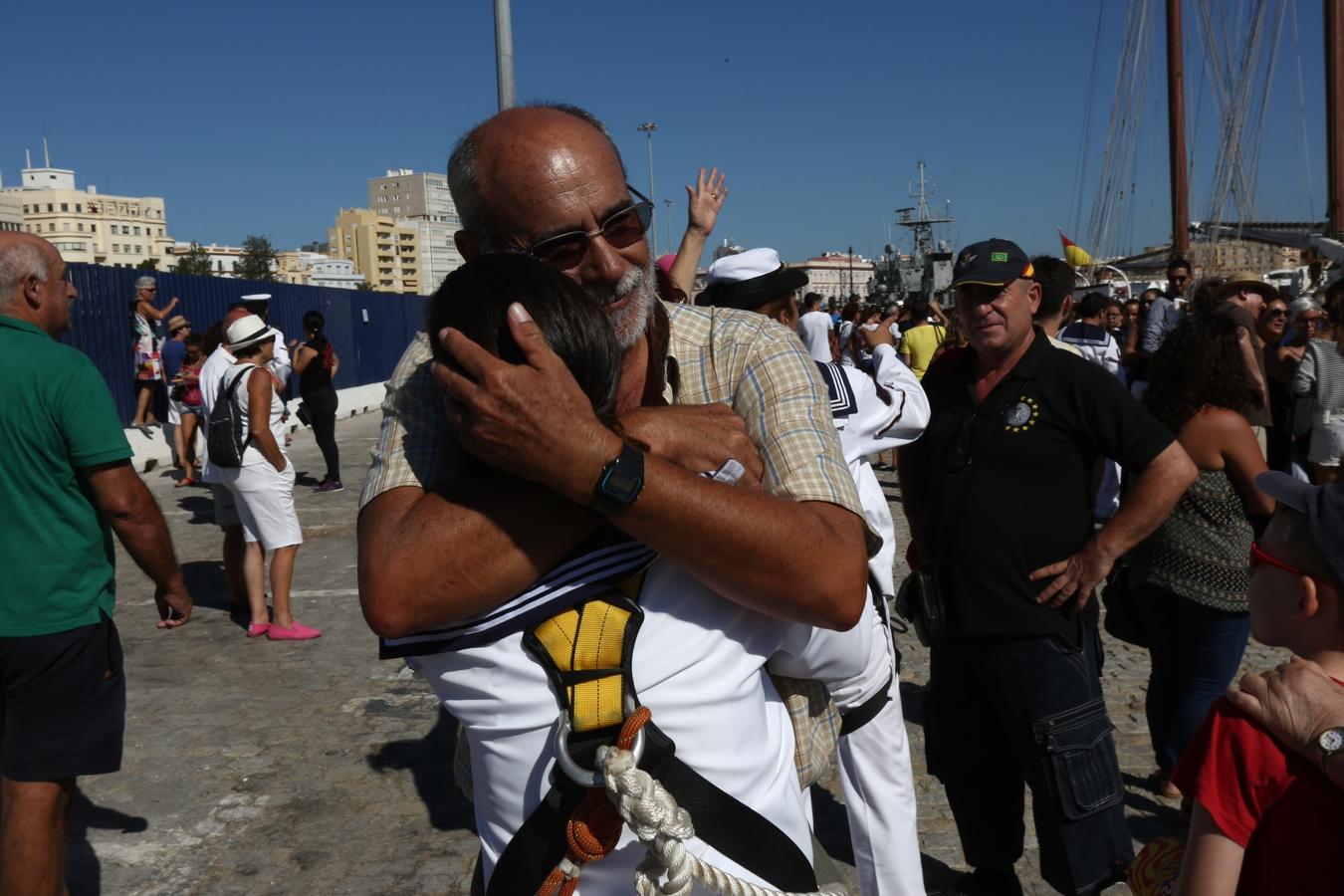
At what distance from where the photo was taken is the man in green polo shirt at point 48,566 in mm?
2922

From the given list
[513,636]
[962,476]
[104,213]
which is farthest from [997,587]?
[104,213]

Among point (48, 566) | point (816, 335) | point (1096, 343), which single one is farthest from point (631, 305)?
point (1096, 343)

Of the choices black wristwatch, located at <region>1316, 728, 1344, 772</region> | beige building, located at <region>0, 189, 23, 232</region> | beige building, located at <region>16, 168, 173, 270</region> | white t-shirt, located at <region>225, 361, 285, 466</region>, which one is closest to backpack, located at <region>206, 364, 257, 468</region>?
white t-shirt, located at <region>225, 361, 285, 466</region>

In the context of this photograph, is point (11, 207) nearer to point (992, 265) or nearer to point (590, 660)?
point (992, 265)

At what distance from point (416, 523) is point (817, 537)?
0.53 meters

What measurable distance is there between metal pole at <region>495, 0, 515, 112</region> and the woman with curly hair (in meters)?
5.53

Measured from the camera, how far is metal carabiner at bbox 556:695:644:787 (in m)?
1.29

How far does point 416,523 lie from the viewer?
135cm

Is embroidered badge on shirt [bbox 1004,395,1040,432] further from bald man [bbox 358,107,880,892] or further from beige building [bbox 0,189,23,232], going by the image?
beige building [bbox 0,189,23,232]

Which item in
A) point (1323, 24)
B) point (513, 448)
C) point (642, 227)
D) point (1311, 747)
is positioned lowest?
point (1311, 747)

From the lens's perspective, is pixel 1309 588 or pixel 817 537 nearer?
pixel 817 537

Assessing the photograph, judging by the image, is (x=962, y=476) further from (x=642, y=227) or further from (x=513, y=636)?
(x=513, y=636)

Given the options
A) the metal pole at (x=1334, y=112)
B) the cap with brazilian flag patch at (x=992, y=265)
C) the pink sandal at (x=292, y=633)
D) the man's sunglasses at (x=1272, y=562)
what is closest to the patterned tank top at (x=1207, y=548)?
the cap with brazilian flag patch at (x=992, y=265)

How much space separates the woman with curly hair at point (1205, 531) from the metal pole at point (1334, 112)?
19.4 meters
